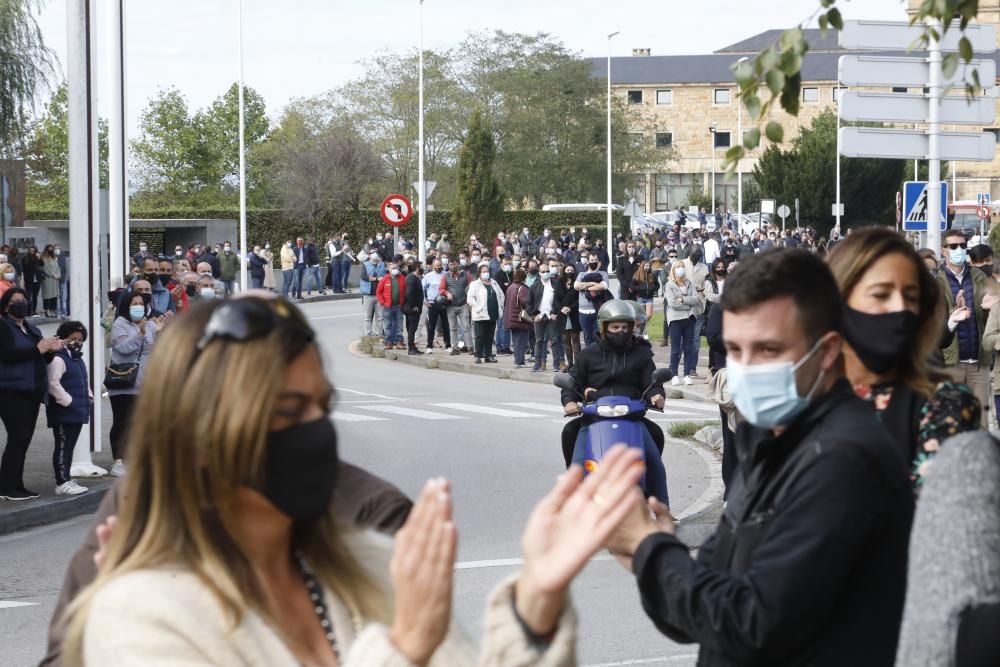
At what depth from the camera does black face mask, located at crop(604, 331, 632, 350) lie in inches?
398

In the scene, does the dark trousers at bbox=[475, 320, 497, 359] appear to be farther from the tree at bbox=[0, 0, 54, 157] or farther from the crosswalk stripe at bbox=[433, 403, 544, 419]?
the tree at bbox=[0, 0, 54, 157]

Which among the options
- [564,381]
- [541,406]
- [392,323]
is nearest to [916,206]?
[541,406]

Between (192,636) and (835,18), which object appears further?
(835,18)

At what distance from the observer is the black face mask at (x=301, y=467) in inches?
89.1

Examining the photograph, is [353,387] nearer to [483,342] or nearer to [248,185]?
[483,342]

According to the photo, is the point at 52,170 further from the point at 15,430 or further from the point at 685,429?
the point at 15,430

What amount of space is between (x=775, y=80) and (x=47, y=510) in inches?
367

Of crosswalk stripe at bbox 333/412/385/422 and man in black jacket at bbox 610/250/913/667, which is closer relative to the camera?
man in black jacket at bbox 610/250/913/667

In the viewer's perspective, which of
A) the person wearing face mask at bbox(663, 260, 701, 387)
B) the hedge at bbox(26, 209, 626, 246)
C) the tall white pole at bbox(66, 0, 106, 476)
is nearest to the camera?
the tall white pole at bbox(66, 0, 106, 476)

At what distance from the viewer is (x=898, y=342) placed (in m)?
3.94

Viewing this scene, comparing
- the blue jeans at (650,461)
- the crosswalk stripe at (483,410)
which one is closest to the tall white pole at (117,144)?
the crosswalk stripe at (483,410)

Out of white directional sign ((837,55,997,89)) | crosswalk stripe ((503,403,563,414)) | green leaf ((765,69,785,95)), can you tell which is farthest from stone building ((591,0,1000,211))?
green leaf ((765,69,785,95))

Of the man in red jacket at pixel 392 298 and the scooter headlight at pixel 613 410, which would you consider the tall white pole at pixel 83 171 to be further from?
the man in red jacket at pixel 392 298

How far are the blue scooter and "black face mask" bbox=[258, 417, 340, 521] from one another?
690 centimetres
